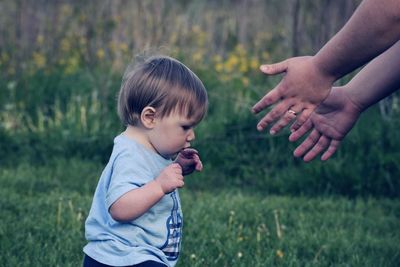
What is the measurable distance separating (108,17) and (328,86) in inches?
179

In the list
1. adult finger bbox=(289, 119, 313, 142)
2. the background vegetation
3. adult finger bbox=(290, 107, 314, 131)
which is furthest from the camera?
the background vegetation

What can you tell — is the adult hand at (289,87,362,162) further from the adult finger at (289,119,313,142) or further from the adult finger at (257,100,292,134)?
the adult finger at (257,100,292,134)

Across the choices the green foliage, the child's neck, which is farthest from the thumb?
the green foliage

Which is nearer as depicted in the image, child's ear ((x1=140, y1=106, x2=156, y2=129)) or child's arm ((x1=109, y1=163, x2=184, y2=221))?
child's arm ((x1=109, y1=163, x2=184, y2=221))

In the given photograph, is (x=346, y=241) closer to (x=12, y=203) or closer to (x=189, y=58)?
(x=12, y=203)

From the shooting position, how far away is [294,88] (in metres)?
2.83

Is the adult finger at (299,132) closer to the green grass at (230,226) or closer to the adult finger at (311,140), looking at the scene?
the adult finger at (311,140)

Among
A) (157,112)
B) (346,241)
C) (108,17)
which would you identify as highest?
(157,112)

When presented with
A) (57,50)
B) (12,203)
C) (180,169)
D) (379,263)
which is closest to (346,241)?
(379,263)

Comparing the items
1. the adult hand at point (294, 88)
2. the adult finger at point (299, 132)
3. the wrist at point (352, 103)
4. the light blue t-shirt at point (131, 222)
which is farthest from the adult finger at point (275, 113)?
the wrist at point (352, 103)

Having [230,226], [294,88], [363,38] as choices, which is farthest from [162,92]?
[230,226]

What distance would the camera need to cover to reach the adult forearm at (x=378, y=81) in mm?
3244

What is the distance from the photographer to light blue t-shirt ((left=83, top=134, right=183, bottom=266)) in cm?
→ 250

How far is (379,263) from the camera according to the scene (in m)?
3.49
